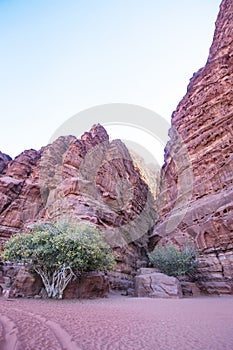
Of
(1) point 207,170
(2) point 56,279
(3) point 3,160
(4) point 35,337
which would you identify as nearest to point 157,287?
(2) point 56,279

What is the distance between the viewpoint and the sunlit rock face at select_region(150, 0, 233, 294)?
2095 centimetres

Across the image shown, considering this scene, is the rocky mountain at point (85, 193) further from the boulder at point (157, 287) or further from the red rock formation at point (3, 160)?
the boulder at point (157, 287)

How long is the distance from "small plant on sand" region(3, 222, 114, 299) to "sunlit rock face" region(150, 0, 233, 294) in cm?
1147

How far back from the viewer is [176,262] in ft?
69.1

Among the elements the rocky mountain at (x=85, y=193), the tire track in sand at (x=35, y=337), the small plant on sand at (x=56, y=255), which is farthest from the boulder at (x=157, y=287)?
the tire track in sand at (x=35, y=337)

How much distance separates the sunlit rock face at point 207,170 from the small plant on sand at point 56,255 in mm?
11466

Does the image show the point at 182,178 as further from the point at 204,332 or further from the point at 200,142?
the point at 204,332

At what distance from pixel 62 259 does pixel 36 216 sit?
70.6 feet

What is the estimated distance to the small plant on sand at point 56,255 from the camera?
1320cm

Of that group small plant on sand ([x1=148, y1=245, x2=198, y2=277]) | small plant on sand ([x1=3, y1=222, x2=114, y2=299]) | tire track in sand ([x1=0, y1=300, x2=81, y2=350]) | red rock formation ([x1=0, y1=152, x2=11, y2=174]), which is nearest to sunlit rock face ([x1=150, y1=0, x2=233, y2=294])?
small plant on sand ([x1=148, y1=245, x2=198, y2=277])

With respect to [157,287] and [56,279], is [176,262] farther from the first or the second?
[56,279]

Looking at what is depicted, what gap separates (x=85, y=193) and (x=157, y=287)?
13.7 metres

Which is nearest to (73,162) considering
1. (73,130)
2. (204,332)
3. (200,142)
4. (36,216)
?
(36,216)

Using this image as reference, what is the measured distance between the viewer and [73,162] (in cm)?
3161
